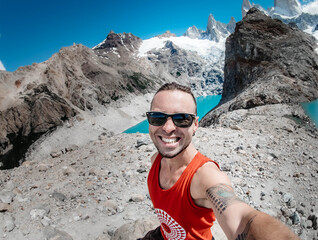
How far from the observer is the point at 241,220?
1.48 m

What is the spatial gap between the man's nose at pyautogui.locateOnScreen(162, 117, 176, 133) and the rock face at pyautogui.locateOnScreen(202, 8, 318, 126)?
27.4 m

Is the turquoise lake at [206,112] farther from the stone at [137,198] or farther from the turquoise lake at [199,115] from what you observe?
the stone at [137,198]

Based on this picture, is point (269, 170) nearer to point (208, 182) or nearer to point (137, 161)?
point (137, 161)

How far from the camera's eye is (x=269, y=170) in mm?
6770

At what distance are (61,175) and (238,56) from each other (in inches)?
1691

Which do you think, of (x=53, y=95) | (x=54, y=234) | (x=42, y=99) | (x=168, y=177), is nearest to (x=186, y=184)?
(x=168, y=177)

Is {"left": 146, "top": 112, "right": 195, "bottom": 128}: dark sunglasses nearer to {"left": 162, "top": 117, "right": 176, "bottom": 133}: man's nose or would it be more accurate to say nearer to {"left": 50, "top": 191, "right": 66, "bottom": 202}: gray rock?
{"left": 162, "top": 117, "right": 176, "bottom": 133}: man's nose

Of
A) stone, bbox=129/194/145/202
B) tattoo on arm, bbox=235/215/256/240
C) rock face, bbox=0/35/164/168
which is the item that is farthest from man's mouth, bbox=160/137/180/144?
rock face, bbox=0/35/164/168

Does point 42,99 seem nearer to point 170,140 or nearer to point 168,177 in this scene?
point 168,177

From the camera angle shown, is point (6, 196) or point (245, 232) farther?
point (6, 196)

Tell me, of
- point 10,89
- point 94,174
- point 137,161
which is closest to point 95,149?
point 94,174

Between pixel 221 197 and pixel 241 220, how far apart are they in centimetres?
23

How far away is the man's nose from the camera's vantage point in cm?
219

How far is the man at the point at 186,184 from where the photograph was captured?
61.4 inches
